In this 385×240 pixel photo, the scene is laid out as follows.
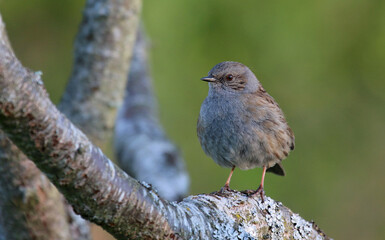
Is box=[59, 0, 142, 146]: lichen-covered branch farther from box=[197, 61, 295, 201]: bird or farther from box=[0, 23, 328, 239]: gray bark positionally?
box=[0, 23, 328, 239]: gray bark

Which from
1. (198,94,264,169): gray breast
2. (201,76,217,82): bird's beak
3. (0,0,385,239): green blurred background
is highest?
(0,0,385,239): green blurred background

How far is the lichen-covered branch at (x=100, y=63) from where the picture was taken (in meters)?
4.74

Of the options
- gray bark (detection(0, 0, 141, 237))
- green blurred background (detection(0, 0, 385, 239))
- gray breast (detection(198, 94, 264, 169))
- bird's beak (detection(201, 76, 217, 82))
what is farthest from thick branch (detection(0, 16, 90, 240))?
green blurred background (detection(0, 0, 385, 239))

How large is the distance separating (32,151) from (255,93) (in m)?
2.85

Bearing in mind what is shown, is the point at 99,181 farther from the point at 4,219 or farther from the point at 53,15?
the point at 53,15

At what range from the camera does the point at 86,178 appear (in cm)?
184

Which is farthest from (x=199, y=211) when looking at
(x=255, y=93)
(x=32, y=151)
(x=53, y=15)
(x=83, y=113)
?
(x=53, y=15)

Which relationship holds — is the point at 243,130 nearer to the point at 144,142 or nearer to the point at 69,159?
the point at 144,142

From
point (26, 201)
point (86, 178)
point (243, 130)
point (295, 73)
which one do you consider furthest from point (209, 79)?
point (86, 178)

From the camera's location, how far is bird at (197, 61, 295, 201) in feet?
13.1

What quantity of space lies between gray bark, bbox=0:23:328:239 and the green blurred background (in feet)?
9.69

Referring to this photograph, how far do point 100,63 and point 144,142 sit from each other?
851 millimetres

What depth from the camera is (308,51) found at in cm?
601

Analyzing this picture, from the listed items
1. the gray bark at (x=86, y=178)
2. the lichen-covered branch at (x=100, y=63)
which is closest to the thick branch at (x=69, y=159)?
the gray bark at (x=86, y=178)
